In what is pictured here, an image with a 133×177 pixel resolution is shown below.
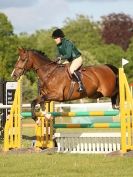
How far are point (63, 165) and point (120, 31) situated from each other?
7263cm

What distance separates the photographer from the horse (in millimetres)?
12984

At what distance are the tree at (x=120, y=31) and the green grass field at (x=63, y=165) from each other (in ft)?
231

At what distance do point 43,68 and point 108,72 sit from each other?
58.5 inches

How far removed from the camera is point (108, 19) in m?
85.2

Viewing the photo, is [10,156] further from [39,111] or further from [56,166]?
[56,166]

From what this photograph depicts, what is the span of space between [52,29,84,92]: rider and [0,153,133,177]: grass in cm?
189

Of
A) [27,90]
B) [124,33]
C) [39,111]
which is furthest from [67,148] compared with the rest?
A: [124,33]

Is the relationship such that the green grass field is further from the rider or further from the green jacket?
the green jacket

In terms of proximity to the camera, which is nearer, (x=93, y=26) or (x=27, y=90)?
(x=27, y=90)

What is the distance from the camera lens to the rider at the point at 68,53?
12.6 meters

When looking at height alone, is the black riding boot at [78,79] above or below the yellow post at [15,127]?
above

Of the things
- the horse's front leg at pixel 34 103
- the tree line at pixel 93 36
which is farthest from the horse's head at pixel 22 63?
the tree line at pixel 93 36

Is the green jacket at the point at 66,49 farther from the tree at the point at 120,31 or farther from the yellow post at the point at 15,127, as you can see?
the tree at the point at 120,31

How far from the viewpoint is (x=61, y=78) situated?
13047mm
